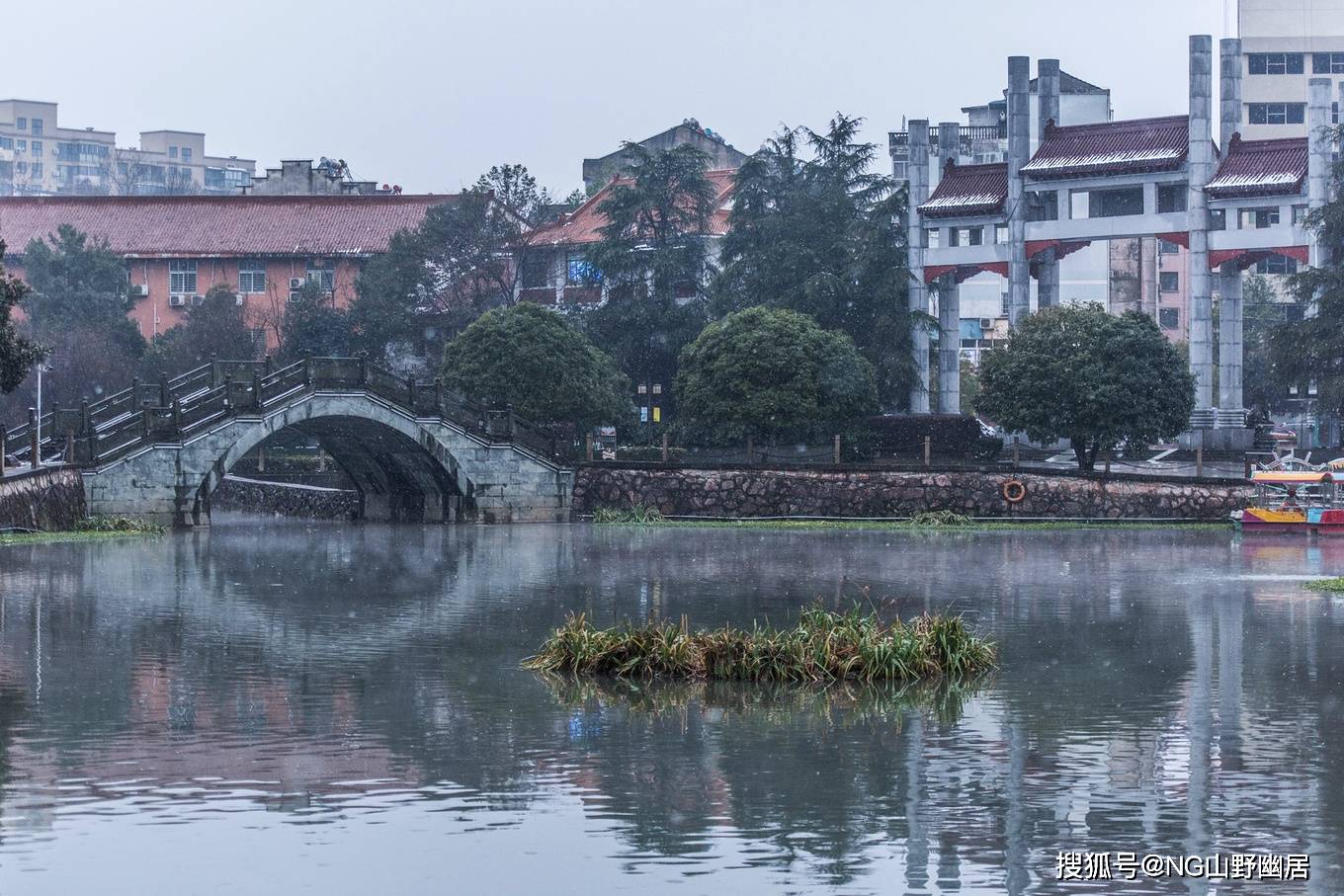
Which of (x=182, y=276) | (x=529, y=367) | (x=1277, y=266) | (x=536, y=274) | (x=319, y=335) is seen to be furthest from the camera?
(x=1277, y=266)

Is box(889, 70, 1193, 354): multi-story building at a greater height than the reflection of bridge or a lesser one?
greater

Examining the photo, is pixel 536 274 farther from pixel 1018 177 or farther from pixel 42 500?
pixel 42 500

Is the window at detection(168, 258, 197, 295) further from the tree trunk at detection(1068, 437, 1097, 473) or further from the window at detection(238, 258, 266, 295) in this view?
the tree trunk at detection(1068, 437, 1097, 473)

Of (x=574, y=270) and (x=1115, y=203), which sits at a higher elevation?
(x=1115, y=203)

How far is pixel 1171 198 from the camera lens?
63656mm

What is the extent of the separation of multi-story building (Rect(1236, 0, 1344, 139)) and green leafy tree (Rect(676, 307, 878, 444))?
→ 48.7 metres

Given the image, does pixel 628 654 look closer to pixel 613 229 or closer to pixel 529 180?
pixel 613 229

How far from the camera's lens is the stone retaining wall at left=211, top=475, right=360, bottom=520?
60594 millimetres

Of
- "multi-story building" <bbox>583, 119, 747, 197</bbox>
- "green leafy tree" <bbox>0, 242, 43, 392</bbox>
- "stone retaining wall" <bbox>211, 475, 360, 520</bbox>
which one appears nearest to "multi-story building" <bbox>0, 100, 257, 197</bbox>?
"multi-story building" <bbox>583, 119, 747, 197</bbox>

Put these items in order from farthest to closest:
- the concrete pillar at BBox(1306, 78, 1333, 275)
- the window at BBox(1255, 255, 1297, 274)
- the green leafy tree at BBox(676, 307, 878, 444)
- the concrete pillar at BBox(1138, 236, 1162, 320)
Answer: the concrete pillar at BBox(1138, 236, 1162, 320)
the window at BBox(1255, 255, 1297, 274)
the concrete pillar at BBox(1306, 78, 1333, 275)
the green leafy tree at BBox(676, 307, 878, 444)

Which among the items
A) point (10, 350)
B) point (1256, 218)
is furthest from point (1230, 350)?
point (10, 350)

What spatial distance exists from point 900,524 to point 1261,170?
60.0ft

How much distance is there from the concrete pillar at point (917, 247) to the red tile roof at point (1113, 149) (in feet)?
12.3

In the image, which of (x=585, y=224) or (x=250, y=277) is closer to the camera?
(x=585, y=224)
